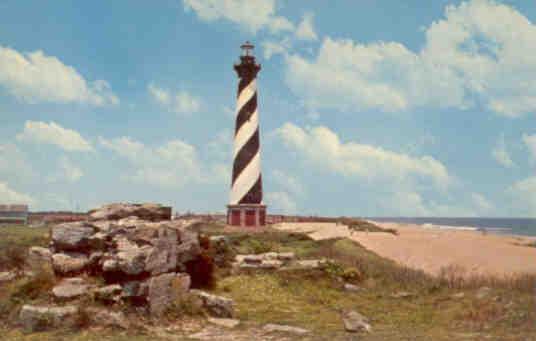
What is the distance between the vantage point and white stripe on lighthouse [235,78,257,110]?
3134 cm

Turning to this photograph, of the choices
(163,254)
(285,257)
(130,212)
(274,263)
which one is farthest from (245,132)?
(163,254)

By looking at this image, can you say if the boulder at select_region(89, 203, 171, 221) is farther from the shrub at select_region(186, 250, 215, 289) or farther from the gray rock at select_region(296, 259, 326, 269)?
the gray rock at select_region(296, 259, 326, 269)

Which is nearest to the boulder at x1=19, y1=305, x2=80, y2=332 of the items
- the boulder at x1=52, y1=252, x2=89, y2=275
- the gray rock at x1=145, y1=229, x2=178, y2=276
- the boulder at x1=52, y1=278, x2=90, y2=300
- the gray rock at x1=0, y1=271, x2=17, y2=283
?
the boulder at x1=52, y1=278, x2=90, y2=300

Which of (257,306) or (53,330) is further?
(257,306)

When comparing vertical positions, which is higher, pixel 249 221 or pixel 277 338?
pixel 249 221

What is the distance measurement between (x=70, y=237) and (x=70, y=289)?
5.78 feet

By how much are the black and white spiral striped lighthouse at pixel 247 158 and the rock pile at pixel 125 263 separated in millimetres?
17018

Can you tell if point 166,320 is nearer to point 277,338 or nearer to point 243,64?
point 277,338

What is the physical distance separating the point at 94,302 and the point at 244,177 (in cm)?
2043

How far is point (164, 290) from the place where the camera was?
11055 millimetres

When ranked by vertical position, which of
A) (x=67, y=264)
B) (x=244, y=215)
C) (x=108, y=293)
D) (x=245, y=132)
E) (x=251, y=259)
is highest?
(x=245, y=132)

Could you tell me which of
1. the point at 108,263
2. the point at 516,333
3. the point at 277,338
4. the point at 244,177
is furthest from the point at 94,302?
the point at 244,177

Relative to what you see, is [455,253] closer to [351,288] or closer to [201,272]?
[351,288]

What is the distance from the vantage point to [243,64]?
31391 mm
